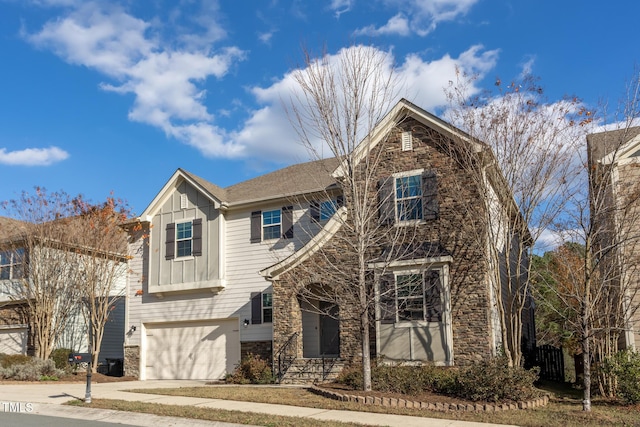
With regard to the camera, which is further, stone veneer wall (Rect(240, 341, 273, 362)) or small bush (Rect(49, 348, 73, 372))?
small bush (Rect(49, 348, 73, 372))

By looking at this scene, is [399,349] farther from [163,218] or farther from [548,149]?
[163,218]

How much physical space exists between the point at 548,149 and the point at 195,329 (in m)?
14.6

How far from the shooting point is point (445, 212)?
17.2m

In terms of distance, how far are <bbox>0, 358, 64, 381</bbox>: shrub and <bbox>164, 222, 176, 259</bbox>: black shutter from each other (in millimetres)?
5739

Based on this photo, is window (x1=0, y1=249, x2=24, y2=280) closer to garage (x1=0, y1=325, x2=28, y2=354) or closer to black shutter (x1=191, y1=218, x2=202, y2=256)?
garage (x1=0, y1=325, x2=28, y2=354)

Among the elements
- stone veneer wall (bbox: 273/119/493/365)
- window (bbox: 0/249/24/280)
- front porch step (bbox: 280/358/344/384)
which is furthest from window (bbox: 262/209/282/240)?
window (bbox: 0/249/24/280)

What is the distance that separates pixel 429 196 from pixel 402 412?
24.5 feet

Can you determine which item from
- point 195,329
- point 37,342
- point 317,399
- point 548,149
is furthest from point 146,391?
point 548,149

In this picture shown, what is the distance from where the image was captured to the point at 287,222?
21391 millimetres

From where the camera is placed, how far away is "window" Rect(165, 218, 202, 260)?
22.8 m

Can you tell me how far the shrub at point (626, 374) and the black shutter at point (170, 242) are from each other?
1583 centimetres

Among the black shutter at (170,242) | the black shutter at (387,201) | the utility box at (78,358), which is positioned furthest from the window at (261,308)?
the utility box at (78,358)

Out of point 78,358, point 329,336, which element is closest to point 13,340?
point 329,336

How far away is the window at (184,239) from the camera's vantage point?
75.5 feet
